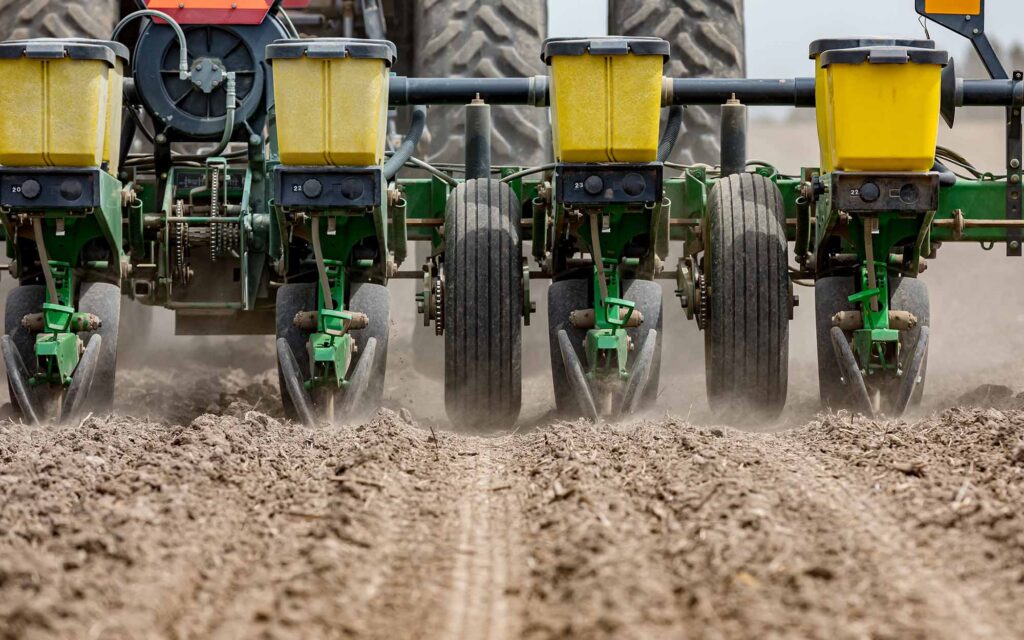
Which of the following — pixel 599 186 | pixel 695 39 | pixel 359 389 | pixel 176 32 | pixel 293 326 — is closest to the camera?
pixel 599 186

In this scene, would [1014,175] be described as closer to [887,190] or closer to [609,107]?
[887,190]

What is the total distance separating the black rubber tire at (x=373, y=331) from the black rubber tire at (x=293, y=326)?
0.19 meters

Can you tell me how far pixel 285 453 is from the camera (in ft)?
18.7

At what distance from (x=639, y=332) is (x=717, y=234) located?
1.83ft

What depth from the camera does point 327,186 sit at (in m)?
6.73

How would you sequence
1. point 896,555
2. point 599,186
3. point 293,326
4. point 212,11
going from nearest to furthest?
point 896,555 → point 599,186 → point 293,326 → point 212,11

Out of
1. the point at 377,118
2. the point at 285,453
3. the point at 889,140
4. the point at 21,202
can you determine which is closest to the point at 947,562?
the point at 285,453

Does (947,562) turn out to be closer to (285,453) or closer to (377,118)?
(285,453)

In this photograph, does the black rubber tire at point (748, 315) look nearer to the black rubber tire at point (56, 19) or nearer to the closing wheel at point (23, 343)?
the closing wheel at point (23, 343)

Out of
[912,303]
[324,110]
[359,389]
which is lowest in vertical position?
[359,389]

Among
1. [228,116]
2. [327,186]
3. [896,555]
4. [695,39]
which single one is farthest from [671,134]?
[896,555]

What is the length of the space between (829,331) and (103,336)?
10.00ft

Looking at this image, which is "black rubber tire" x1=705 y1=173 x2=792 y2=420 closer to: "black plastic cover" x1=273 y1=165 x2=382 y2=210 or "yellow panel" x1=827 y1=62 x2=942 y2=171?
"yellow panel" x1=827 y1=62 x2=942 y2=171

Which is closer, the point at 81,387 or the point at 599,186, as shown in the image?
the point at 599,186
